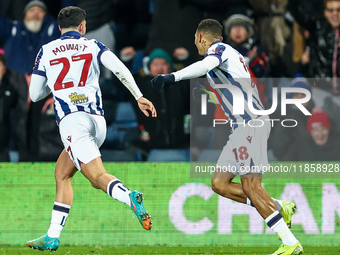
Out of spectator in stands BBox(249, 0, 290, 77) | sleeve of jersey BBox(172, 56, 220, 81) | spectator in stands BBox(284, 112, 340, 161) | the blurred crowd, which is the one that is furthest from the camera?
spectator in stands BBox(249, 0, 290, 77)

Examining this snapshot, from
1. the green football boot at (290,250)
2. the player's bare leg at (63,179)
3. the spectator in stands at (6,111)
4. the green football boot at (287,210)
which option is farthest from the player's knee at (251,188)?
the spectator in stands at (6,111)

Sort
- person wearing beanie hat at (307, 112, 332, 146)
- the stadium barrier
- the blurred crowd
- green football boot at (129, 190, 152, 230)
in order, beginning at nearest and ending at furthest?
green football boot at (129, 190, 152, 230) < the stadium barrier < person wearing beanie hat at (307, 112, 332, 146) < the blurred crowd

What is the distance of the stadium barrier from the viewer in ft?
25.0

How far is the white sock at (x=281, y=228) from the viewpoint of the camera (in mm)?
5844

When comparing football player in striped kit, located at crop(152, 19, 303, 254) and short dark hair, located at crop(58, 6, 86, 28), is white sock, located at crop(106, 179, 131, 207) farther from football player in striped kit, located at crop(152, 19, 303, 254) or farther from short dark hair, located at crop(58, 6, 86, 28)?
short dark hair, located at crop(58, 6, 86, 28)

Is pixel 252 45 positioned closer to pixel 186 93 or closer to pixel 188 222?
pixel 186 93

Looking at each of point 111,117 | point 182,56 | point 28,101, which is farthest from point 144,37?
point 28,101

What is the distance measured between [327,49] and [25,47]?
4197 mm

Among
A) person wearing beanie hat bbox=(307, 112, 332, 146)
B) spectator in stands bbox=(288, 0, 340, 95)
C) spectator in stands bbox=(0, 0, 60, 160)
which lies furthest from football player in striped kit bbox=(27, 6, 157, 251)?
spectator in stands bbox=(288, 0, 340, 95)

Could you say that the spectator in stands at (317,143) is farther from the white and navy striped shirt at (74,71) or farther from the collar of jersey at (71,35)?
the collar of jersey at (71,35)

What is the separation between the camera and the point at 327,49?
8.70 metres

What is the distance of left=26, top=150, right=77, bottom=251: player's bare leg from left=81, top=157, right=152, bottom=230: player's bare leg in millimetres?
514

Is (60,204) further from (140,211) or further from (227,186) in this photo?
(227,186)

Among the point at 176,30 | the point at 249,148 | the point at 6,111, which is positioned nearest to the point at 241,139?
the point at 249,148
